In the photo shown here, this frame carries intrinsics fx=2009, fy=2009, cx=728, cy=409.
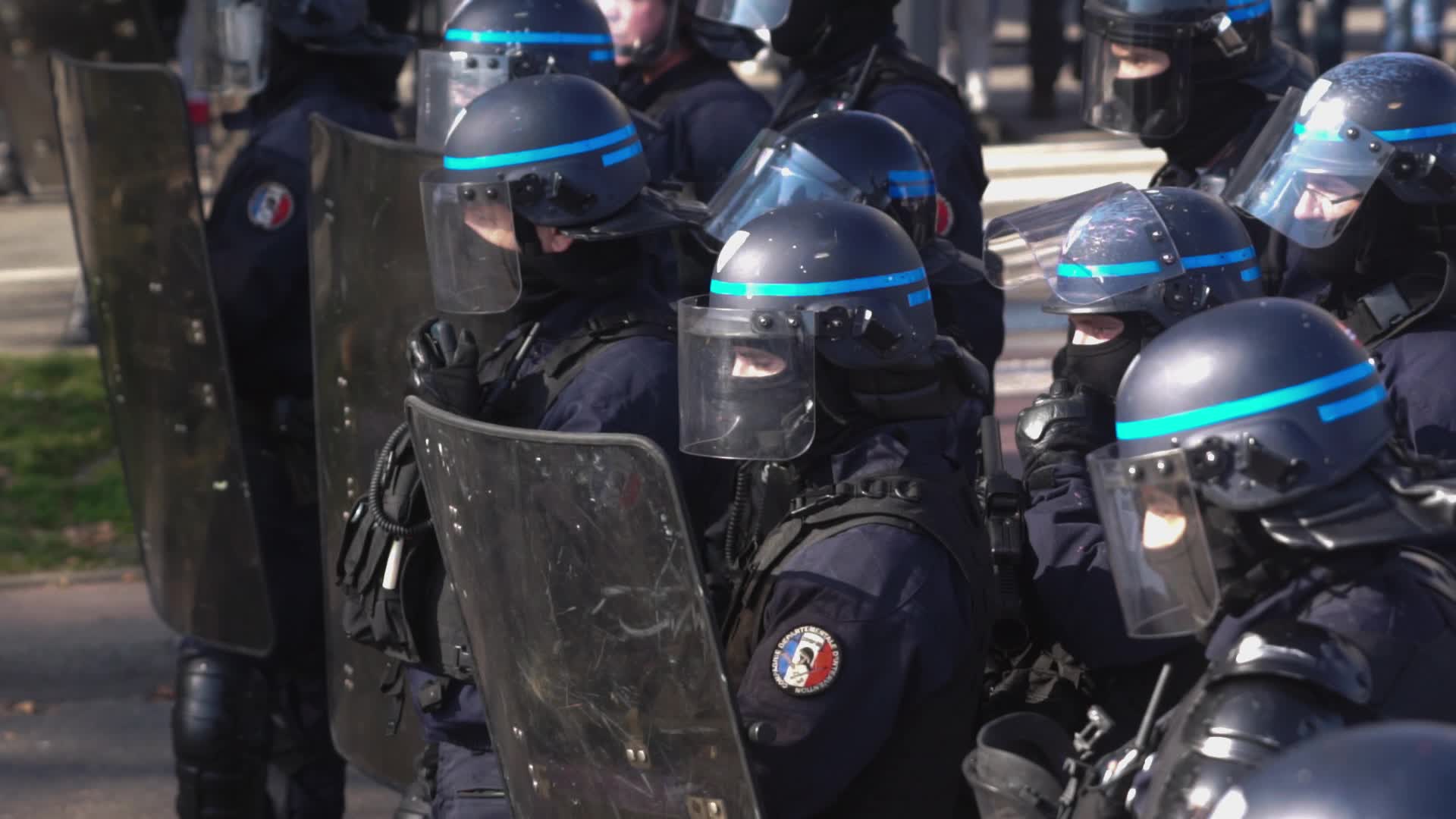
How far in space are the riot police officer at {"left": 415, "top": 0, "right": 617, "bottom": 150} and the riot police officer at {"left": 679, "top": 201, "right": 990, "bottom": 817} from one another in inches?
67.4

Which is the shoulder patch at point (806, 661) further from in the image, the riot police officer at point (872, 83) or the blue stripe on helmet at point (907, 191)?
the riot police officer at point (872, 83)

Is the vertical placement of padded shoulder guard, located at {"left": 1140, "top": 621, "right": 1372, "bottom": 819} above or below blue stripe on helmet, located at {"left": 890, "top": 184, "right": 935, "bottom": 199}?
above

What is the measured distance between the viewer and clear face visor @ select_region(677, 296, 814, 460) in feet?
9.31

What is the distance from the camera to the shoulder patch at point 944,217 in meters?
4.33

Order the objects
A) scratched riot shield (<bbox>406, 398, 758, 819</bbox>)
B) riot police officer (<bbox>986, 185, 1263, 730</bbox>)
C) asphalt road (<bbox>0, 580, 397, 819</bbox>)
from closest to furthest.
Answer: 1. scratched riot shield (<bbox>406, 398, 758, 819</bbox>)
2. riot police officer (<bbox>986, 185, 1263, 730</bbox>)
3. asphalt road (<bbox>0, 580, 397, 819</bbox>)

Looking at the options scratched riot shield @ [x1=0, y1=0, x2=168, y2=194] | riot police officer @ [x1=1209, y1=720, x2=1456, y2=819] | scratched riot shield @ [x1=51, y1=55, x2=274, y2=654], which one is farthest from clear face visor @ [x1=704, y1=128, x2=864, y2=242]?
scratched riot shield @ [x1=0, y1=0, x2=168, y2=194]

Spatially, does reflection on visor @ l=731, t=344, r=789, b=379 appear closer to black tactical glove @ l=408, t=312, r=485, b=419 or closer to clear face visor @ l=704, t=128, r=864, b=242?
black tactical glove @ l=408, t=312, r=485, b=419

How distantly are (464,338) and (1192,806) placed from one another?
5.49 feet

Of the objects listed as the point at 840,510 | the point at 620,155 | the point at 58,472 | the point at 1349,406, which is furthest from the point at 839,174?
the point at 58,472

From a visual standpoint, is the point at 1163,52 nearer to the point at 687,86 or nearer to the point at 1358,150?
the point at 1358,150

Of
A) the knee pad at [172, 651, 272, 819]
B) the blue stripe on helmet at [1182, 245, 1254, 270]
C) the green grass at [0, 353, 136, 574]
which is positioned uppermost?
the blue stripe on helmet at [1182, 245, 1254, 270]

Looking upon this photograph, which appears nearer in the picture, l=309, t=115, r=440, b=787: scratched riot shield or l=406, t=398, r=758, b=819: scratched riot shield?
l=406, t=398, r=758, b=819: scratched riot shield

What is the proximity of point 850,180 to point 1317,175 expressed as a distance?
0.87 metres

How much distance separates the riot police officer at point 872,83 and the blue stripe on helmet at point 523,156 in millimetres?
1243
